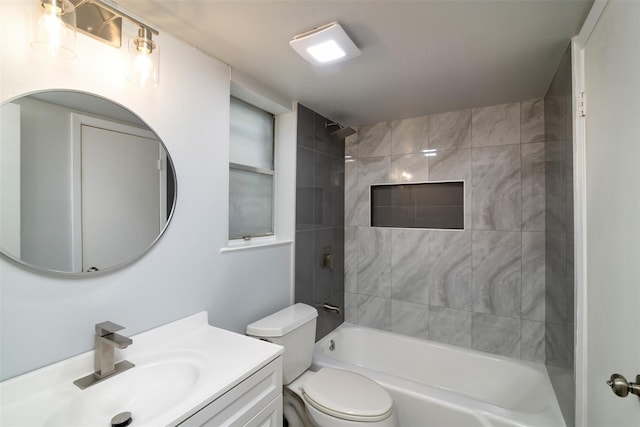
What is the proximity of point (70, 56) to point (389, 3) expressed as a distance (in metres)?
1.17

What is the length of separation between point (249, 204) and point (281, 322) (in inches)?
31.8

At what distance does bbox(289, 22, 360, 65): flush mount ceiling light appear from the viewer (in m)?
1.27

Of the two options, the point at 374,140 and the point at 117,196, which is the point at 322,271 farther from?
the point at 117,196

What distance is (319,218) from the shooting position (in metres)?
2.44

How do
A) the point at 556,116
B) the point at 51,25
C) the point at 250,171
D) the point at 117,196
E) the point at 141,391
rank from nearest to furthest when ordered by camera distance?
the point at 51,25 < the point at 141,391 < the point at 117,196 < the point at 556,116 < the point at 250,171

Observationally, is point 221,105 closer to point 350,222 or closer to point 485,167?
point 350,222

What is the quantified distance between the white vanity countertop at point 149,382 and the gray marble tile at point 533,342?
75.1 inches

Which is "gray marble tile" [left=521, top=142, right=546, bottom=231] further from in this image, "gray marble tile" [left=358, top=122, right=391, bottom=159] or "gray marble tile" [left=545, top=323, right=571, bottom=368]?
"gray marble tile" [left=358, top=122, right=391, bottom=159]

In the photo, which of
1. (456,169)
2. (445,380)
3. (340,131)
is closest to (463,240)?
(456,169)

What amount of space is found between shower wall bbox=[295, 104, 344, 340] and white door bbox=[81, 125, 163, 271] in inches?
42.3

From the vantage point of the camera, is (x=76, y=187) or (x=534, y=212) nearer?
(x=76, y=187)

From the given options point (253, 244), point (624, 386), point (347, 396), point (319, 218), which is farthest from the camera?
point (319, 218)

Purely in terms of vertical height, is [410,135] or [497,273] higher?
[410,135]

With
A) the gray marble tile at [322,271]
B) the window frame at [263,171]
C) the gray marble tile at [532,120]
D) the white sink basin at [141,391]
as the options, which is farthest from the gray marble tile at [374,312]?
A: the white sink basin at [141,391]
